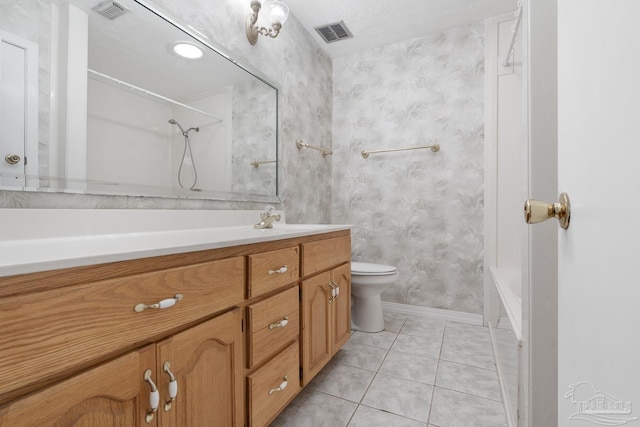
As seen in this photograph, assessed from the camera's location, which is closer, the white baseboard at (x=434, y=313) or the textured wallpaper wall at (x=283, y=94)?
the textured wallpaper wall at (x=283, y=94)

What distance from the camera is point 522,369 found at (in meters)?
0.94

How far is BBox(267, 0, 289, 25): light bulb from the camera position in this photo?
1731 millimetres

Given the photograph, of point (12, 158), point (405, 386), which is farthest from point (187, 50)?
point (405, 386)

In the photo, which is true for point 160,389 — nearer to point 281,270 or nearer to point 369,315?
point 281,270

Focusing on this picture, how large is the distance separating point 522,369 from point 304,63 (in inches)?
91.8

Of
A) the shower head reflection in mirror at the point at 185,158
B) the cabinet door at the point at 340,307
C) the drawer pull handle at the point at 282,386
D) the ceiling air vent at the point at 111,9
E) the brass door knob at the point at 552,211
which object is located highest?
the ceiling air vent at the point at 111,9

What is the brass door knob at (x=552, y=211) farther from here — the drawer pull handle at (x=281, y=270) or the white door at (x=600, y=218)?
the drawer pull handle at (x=281, y=270)

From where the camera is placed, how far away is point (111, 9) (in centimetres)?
110

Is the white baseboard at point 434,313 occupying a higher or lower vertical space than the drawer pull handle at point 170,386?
lower

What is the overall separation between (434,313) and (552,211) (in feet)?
7.20

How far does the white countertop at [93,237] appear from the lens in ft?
1.85

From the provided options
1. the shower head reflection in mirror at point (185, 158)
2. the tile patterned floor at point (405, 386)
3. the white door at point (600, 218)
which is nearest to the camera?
the white door at point (600, 218)

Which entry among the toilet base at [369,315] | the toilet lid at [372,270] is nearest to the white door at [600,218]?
the toilet lid at [372,270]

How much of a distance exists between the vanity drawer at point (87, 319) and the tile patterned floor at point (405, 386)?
0.83 meters
